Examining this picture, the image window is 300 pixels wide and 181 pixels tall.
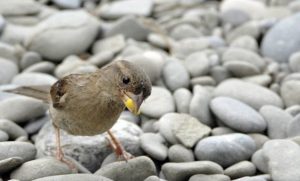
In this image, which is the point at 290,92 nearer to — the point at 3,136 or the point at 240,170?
the point at 240,170

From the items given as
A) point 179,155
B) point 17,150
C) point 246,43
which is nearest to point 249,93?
point 179,155

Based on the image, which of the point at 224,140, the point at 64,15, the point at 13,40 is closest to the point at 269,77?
the point at 224,140

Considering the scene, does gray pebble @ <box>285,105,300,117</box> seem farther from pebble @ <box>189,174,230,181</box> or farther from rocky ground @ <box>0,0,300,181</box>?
pebble @ <box>189,174,230,181</box>

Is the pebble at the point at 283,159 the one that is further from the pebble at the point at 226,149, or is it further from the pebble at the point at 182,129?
the pebble at the point at 182,129

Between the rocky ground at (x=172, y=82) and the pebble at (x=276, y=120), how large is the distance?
1 cm

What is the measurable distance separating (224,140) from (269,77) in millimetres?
1728

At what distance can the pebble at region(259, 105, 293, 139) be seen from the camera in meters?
5.13

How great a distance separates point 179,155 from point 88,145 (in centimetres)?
73

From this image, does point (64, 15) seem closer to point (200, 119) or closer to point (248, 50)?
point (248, 50)

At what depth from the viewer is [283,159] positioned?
4297 mm

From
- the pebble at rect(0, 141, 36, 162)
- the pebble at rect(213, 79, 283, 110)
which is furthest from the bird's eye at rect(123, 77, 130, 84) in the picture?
the pebble at rect(213, 79, 283, 110)

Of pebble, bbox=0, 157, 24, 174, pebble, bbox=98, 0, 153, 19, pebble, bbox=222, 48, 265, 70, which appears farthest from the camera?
pebble, bbox=98, 0, 153, 19

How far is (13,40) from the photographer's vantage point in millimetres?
7398

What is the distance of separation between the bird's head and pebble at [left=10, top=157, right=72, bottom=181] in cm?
80
